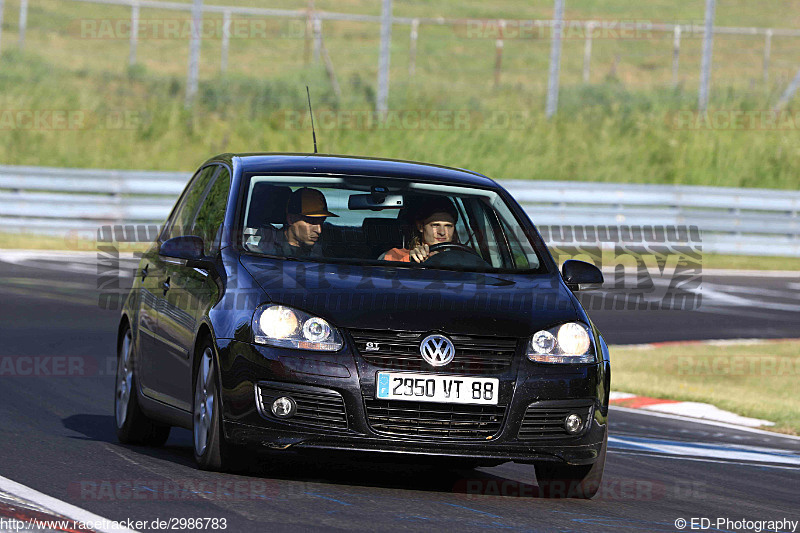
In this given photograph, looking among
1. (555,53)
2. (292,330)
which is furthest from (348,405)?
(555,53)

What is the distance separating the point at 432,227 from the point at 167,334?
1.55m

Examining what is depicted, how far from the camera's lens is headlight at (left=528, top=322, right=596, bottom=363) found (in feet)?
23.6

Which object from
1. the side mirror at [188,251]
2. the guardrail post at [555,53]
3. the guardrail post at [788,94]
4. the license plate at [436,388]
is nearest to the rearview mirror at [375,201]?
the side mirror at [188,251]

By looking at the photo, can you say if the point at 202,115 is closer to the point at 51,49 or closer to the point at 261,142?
the point at 261,142

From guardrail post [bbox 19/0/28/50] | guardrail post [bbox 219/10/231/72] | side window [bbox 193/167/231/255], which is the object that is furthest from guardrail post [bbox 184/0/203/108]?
side window [bbox 193/167/231/255]

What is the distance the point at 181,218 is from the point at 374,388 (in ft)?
9.47

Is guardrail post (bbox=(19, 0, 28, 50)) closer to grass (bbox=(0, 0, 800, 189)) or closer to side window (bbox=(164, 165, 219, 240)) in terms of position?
grass (bbox=(0, 0, 800, 189))

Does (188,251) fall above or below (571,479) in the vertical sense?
above

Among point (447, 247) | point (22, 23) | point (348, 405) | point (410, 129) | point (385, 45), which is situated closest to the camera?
point (348, 405)

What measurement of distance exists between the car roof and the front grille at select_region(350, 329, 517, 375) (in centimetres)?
167

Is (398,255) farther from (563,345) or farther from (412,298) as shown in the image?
(563,345)

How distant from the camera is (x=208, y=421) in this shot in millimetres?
7305

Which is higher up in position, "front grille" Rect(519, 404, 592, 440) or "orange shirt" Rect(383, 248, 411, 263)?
"orange shirt" Rect(383, 248, 411, 263)

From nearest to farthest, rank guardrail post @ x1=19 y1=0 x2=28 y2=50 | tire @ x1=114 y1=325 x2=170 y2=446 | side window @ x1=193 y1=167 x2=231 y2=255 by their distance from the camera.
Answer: side window @ x1=193 y1=167 x2=231 y2=255 → tire @ x1=114 y1=325 x2=170 y2=446 → guardrail post @ x1=19 y1=0 x2=28 y2=50
